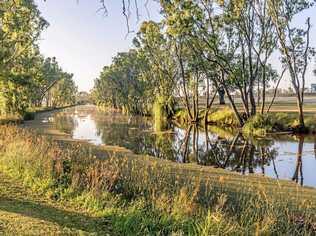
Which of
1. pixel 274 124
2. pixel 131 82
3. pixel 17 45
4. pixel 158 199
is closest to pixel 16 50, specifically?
pixel 17 45

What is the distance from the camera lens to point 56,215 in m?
8.42

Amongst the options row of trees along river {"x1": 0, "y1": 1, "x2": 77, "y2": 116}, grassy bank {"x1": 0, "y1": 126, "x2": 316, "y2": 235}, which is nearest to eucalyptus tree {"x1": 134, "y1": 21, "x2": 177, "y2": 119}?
row of trees along river {"x1": 0, "y1": 1, "x2": 77, "y2": 116}

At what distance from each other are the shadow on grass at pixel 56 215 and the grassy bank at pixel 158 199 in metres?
0.24

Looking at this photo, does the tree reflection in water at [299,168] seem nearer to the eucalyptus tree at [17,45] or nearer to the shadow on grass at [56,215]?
the shadow on grass at [56,215]

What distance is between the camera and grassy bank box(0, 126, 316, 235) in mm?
7995

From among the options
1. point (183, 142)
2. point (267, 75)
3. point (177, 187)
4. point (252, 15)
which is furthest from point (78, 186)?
point (267, 75)

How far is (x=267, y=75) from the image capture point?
42.5 m

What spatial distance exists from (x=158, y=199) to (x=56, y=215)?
2.12m

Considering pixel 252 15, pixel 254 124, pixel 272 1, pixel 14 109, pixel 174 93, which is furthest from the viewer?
pixel 174 93

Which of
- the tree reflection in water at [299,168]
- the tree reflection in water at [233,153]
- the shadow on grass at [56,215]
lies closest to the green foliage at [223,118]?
the tree reflection in water at [233,153]

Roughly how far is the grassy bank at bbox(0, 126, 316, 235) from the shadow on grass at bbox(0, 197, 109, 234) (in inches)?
9.6

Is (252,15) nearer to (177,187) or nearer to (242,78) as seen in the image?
(242,78)

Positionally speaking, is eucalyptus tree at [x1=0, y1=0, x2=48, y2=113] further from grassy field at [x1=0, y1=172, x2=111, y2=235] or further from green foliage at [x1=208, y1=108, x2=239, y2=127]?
grassy field at [x1=0, y1=172, x2=111, y2=235]

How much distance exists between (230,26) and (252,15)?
2.74m
